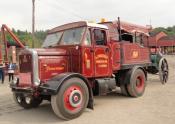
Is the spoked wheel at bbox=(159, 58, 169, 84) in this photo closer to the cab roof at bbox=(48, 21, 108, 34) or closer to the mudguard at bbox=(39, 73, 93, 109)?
the cab roof at bbox=(48, 21, 108, 34)

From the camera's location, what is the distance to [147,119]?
7082 mm

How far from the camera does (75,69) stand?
27.9ft

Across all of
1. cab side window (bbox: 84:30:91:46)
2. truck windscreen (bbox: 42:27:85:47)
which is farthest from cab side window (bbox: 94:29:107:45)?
truck windscreen (bbox: 42:27:85:47)

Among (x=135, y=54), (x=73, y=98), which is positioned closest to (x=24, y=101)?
(x=73, y=98)

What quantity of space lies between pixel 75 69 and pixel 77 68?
0.09 metres

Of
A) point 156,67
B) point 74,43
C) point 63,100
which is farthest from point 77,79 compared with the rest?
point 156,67

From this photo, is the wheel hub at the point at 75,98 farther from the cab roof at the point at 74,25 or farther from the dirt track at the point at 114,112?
the cab roof at the point at 74,25

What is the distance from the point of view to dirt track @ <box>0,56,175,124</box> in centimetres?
715

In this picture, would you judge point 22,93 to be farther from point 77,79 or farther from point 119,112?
point 119,112

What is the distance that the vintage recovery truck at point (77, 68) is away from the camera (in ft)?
24.4

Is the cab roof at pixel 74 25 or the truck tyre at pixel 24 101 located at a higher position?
the cab roof at pixel 74 25

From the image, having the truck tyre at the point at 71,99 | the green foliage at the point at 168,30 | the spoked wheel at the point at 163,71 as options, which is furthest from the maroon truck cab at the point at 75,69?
the green foliage at the point at 168,30

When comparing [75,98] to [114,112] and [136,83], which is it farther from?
[136,83]

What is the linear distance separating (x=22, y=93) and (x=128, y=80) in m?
3.96
